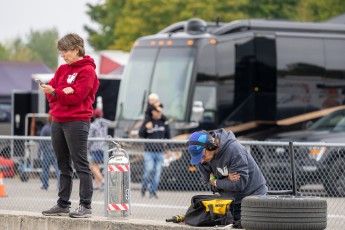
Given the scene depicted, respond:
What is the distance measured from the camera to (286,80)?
23359 mm

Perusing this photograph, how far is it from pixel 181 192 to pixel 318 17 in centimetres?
3408

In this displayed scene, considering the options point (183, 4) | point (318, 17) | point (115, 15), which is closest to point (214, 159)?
point (318, 17)

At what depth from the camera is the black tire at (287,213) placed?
954 cm

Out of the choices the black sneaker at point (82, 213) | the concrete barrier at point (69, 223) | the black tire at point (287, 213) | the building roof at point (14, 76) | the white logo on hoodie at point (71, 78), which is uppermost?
the building roof at point (14, 76)

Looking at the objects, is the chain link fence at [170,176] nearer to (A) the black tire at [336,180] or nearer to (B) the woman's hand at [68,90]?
(A) the black tire at [336,180]

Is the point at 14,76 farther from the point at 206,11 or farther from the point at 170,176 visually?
the point at 170,176

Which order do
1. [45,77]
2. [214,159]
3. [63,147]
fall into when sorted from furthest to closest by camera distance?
[45,77] → [63,147] → [214,159]

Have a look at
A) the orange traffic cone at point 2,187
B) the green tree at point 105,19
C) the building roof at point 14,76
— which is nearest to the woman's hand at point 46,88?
the orange traffic cone at point 2,187

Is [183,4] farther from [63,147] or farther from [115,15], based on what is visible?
[63,147]

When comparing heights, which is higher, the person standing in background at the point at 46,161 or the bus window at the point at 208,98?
the bus window at the point at 208,98

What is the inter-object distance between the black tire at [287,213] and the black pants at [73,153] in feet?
7.52

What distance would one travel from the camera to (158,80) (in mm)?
23734

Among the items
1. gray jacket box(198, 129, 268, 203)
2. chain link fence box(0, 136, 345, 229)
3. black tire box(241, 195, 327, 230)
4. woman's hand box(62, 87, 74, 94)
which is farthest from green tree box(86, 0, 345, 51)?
black tire box(241, 195, 327, 230)

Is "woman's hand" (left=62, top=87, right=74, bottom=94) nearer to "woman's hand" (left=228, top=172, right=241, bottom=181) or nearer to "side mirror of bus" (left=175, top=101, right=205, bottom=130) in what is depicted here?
"woman's hand" (left=228, top=172, right=241, bottom=181)
